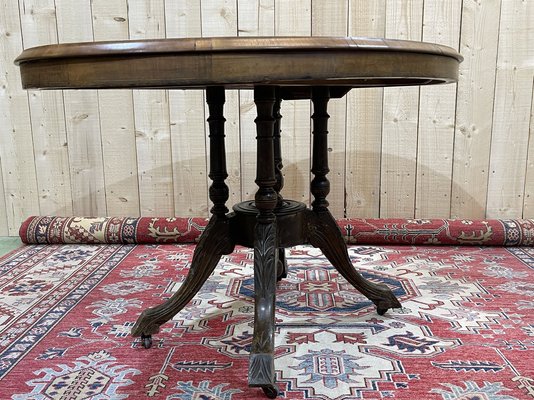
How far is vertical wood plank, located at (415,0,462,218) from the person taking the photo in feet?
7.59

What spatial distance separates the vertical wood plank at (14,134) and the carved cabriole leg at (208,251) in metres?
1.41

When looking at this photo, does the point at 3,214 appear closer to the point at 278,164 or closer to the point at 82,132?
the point at 82,132

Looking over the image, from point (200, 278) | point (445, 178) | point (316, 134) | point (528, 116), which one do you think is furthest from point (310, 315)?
point (528, 116)

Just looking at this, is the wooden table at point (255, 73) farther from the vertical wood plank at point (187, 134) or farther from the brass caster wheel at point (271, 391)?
the vertical wood plank at point (187, 134)

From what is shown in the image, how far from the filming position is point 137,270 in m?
2.02

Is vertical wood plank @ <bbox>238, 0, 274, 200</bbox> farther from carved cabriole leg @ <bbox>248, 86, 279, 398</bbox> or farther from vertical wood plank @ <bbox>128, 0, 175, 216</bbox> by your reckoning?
carved cabriole leg @ <bbox>248, 86, 279, 398</bbox>

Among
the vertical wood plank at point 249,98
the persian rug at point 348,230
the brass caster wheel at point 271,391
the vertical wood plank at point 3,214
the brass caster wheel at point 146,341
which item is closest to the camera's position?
the brass caster wheel at point 271,391

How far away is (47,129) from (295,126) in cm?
116

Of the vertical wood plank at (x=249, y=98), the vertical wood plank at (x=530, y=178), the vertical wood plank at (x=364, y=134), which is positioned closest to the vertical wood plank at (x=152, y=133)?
the vertical wood plank at (x=249, y=98)

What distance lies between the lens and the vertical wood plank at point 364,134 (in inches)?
91.7

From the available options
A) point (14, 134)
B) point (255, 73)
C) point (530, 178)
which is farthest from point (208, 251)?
point (530, 178)

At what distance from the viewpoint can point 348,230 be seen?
7.57 ft

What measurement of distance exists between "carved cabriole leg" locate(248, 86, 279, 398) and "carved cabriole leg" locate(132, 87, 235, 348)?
0.59 feet

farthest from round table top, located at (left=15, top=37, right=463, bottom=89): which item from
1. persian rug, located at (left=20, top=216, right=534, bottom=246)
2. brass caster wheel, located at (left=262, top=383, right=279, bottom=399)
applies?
persian rug, located at (left=20, top=216, right=534, bottom=246)
